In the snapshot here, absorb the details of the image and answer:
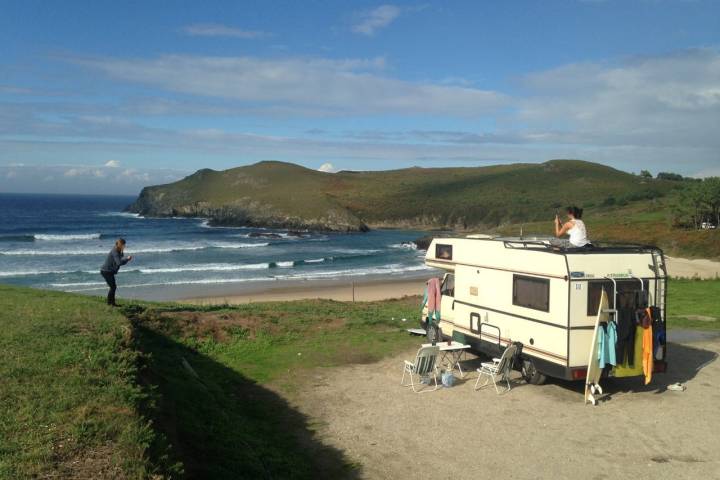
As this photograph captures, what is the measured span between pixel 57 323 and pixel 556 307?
7880 mm

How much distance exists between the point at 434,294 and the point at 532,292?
332 cm

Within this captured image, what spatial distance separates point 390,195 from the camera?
12706 centimetres

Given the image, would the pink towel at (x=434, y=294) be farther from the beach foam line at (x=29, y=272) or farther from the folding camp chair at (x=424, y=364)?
the beach foam line at (x=29, y=272)

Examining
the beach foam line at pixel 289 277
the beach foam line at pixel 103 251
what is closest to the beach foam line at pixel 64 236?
the beach foam line at pixel 103 251

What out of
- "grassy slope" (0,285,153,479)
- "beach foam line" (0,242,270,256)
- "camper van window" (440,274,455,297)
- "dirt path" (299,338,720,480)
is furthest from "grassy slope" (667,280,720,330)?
"beach foam line" (0,242,270,256)

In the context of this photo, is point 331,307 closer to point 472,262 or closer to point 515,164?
point 472,262

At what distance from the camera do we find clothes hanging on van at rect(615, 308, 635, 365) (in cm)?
1012

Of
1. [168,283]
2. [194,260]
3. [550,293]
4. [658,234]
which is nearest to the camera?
[550,293]

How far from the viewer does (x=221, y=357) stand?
1278cm

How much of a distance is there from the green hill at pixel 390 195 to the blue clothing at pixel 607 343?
81305mm

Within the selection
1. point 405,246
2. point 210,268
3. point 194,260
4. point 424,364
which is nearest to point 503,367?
point 424,364

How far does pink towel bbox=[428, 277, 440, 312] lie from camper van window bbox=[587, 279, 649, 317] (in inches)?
162

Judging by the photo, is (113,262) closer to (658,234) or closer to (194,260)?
(194,260)

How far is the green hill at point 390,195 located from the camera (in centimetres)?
9931
